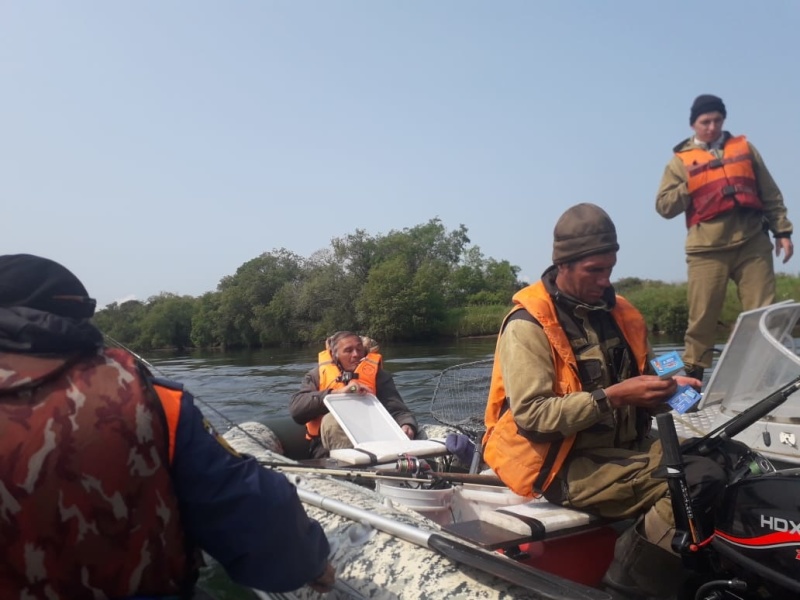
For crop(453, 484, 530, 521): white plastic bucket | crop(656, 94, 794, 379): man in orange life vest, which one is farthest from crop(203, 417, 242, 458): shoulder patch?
crop(656, 94, 794, 379): man in orange life vest

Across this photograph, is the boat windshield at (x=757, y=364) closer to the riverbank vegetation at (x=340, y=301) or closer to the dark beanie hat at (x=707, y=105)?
the dark beanie hat at (x=707, y=105)

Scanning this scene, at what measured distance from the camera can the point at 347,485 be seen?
Result: 373 cm

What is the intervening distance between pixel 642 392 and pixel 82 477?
1967mm

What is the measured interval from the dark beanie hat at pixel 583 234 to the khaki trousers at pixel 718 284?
2669 millimetres

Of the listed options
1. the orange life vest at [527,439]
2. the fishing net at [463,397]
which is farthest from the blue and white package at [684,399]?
the fishing net at [463,397]

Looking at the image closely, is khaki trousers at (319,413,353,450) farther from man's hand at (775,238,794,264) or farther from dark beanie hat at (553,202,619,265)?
man's hand at (775,238,794,264)

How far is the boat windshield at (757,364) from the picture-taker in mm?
3381

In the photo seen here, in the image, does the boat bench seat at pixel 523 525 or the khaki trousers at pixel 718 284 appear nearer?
the boat bench seat at pixel 523 525

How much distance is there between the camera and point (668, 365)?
2.70 metres

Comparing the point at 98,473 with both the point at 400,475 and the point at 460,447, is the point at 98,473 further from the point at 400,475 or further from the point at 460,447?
the point at 460,447

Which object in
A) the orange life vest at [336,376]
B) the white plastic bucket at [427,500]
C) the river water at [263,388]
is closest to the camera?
the white plastic bucket at [427,500]

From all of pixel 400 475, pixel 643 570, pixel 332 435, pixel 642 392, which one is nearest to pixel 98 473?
pixel 642 392

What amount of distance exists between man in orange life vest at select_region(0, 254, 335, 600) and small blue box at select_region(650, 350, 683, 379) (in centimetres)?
159

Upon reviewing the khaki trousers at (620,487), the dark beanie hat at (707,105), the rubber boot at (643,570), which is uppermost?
the dark beanie hat at (707,105)
